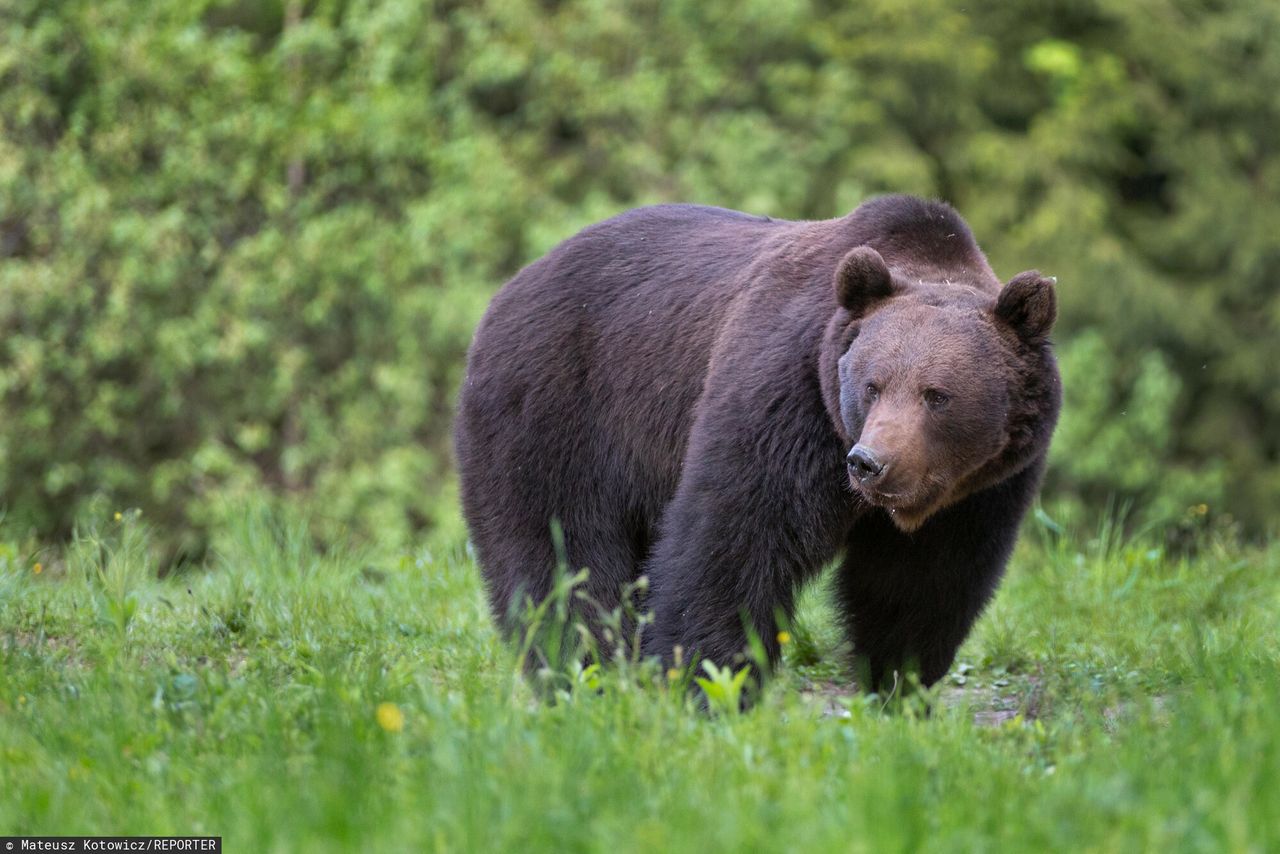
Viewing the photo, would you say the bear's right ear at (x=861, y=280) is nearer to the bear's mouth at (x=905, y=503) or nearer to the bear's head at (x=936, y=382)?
the bear's head at (x=936, y=382)

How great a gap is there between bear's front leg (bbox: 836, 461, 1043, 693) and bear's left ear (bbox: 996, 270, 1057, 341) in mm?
477

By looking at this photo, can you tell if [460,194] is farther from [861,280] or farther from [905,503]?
[905,503]

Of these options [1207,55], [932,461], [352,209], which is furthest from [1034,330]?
[1207,55]

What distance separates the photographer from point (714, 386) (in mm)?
4613

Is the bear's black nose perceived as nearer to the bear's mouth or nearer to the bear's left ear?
the bear's mouth

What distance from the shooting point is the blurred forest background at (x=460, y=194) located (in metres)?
15.2

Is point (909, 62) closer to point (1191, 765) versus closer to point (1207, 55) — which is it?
point (1207, 55)

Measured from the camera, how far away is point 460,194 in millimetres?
15383

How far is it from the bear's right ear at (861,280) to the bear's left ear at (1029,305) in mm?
330

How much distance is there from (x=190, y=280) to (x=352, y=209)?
177cm

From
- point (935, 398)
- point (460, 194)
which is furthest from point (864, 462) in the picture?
point (460, 194)

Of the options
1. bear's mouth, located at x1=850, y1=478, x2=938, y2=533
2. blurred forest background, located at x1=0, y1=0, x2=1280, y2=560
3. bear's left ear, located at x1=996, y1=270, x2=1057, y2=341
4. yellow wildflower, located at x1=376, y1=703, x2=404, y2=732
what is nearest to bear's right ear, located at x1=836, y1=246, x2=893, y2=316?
bear's left ear, located at x1=996, y1=270, x2=1057, y2=341

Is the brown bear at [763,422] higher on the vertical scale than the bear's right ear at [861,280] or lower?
lower

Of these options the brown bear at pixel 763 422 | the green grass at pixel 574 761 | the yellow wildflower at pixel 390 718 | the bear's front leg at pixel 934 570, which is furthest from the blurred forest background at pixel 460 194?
the yellow wildflower at pixel 390 718
